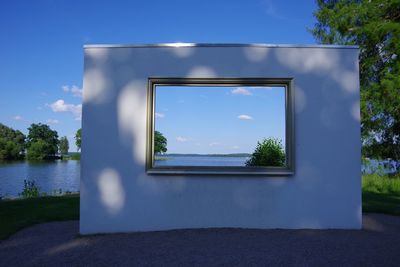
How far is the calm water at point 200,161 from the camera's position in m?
4.64

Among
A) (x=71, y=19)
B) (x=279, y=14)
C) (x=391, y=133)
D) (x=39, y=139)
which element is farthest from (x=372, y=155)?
(x=39, y=139)

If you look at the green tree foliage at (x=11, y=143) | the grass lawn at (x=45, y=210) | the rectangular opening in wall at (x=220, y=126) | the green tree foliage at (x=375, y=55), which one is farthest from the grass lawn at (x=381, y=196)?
the green tree foliage at (x=11, y=143)

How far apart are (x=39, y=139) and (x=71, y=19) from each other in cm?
3829

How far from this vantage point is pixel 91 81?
454cm

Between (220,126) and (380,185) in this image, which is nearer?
(220,126)

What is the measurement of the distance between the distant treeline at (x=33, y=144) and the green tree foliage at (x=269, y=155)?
36475 millimetres

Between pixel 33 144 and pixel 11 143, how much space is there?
2.36 metres

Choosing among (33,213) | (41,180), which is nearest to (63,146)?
(41,180)

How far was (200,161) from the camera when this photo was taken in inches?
186

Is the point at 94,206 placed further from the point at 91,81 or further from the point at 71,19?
the point at 71,19

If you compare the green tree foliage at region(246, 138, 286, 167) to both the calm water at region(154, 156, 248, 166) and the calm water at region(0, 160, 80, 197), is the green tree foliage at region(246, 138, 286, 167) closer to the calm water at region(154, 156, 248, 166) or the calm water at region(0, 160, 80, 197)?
the calm water at region(154, 156, 248, 166)

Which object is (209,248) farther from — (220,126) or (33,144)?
(33,144)

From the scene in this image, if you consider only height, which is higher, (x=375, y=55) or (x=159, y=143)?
(x=375, y=55)

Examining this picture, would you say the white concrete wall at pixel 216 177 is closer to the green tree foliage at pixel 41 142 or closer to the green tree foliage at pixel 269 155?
the green tree foliage at pixel 269 155
